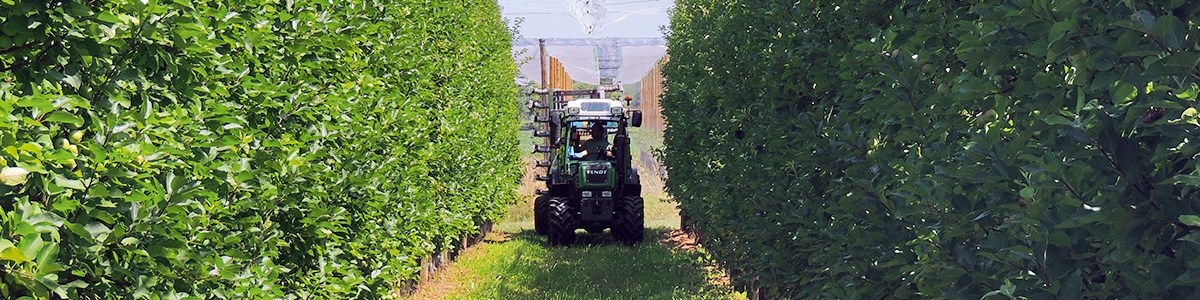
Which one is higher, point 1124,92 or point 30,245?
point 1124,92

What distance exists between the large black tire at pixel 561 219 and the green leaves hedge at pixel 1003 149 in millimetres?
8958

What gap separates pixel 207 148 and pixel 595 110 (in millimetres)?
13451

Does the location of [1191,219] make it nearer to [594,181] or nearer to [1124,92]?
[1124,92]

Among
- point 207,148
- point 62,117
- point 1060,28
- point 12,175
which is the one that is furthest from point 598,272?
point 1060,28

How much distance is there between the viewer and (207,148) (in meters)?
3.57

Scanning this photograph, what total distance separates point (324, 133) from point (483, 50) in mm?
9830

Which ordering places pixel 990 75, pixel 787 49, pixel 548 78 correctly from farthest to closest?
1. pixel 548 78
2. pixel 787 49
3. pixel 990 75

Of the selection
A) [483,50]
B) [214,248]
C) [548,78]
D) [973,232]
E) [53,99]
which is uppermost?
[53,99]

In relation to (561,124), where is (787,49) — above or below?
above

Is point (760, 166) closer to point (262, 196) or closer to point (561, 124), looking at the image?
point (262, 196)

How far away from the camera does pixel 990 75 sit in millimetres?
2854

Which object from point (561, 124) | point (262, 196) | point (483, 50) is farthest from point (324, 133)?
point (561, 124)

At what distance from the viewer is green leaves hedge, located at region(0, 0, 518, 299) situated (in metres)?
2.61

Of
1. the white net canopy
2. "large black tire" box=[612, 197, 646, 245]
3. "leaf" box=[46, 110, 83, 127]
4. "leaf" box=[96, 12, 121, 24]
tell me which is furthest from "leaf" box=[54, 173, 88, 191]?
the white net canopy
